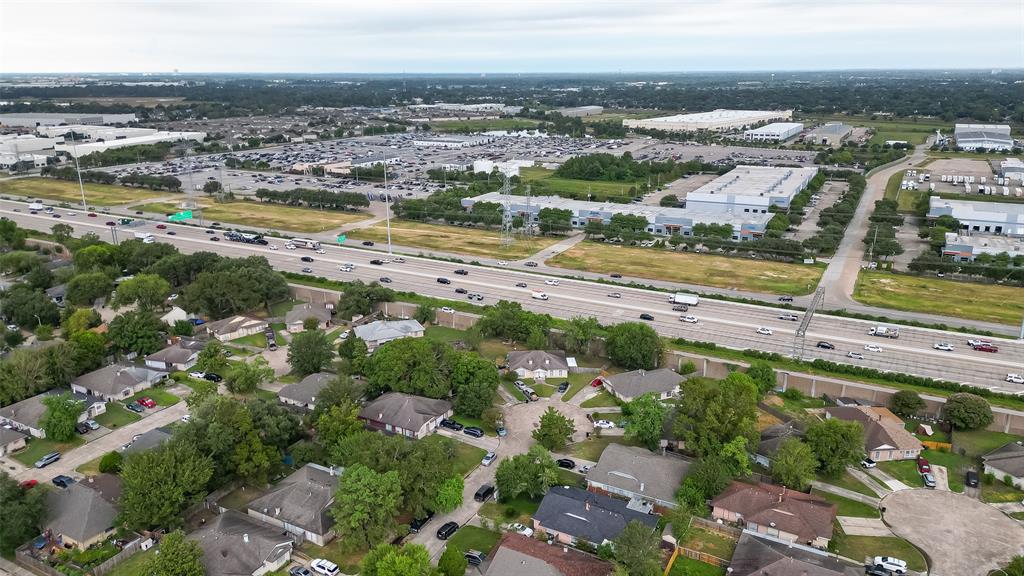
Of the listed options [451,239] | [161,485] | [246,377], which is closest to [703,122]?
[451,239]

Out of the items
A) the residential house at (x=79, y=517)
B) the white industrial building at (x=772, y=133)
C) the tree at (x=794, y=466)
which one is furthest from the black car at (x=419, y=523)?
the white industrial building at (x=772, y=133)

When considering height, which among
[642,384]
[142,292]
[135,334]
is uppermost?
[142,292]

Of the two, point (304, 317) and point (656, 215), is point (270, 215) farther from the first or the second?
point (656, 215)

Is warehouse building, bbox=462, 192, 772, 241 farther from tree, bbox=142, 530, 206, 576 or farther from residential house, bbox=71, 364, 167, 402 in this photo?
tree, bbox=142, 530, 206, 576

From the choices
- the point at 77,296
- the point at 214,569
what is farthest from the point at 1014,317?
the point at 77,296

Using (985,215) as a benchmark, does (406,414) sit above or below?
below
